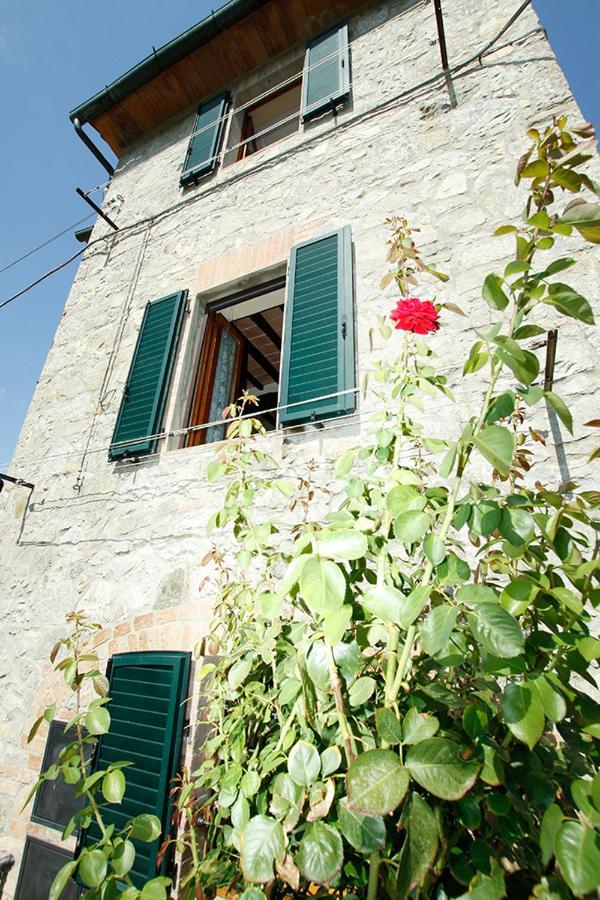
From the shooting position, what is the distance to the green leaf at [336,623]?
2.20 ft

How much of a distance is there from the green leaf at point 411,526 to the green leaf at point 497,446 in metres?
0.16

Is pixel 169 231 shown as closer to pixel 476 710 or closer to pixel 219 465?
pixel 219 465

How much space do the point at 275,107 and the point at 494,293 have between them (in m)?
6.23

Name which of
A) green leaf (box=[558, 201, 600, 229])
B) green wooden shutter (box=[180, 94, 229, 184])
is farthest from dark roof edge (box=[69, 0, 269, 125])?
green leaf (box=[558, 201, 600, 229])

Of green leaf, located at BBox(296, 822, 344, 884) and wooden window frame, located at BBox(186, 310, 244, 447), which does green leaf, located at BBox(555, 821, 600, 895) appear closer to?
green leaf, located at BBox(296, 822, 344, 884)

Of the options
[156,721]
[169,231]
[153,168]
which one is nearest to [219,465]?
[156,721]

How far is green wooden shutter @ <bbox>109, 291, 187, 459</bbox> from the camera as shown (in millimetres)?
3318

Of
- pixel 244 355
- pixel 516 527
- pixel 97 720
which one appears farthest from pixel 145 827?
pixel 244 355

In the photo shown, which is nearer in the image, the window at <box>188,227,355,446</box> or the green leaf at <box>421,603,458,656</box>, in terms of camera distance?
the green leaf at <box>421,603,458,656</box>

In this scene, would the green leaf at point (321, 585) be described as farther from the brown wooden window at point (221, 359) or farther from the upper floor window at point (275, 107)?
the upper floor window at point (275, 107)

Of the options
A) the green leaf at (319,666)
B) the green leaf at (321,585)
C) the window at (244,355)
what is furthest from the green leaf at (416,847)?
the window at (244,355)

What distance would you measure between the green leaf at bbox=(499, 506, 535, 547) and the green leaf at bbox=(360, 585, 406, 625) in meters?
0.23

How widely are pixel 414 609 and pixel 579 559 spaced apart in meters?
0.43

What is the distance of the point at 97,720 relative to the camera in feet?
3.76
